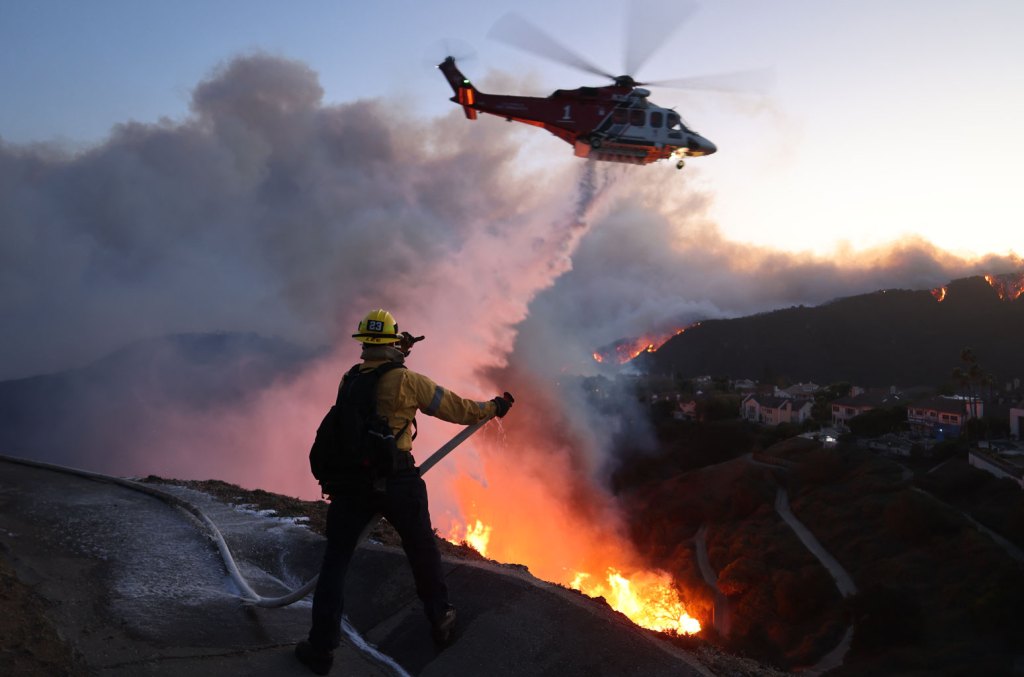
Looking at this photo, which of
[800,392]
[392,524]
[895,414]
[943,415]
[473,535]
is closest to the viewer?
[392,524]

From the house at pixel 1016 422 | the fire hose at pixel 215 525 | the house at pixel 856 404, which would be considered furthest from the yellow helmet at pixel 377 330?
the house at pixel 856 404

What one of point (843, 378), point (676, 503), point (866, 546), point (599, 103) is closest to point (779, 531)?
point (866, 546)

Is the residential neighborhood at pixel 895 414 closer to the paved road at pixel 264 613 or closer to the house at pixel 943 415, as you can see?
the house at pixel 943 415

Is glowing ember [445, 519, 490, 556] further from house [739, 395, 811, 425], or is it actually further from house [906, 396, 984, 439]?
house [739, 395, 811, 425]

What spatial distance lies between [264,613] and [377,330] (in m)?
2.45

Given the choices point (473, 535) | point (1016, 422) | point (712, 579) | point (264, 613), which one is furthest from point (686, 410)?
point (264, 613)

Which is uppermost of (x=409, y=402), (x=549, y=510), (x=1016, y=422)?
(x=1016, y=422)

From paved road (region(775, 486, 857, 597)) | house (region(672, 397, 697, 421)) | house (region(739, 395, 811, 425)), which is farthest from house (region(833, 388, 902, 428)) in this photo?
paved road (region(775, 486, 857, 597))

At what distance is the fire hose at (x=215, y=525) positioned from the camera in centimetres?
499

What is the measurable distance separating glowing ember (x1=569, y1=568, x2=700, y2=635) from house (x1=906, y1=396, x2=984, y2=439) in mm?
36944

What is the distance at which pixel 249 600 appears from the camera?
5.31 meters

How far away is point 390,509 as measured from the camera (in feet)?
14.8

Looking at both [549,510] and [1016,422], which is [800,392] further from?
[549,510]

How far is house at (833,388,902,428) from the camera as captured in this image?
236 feet
